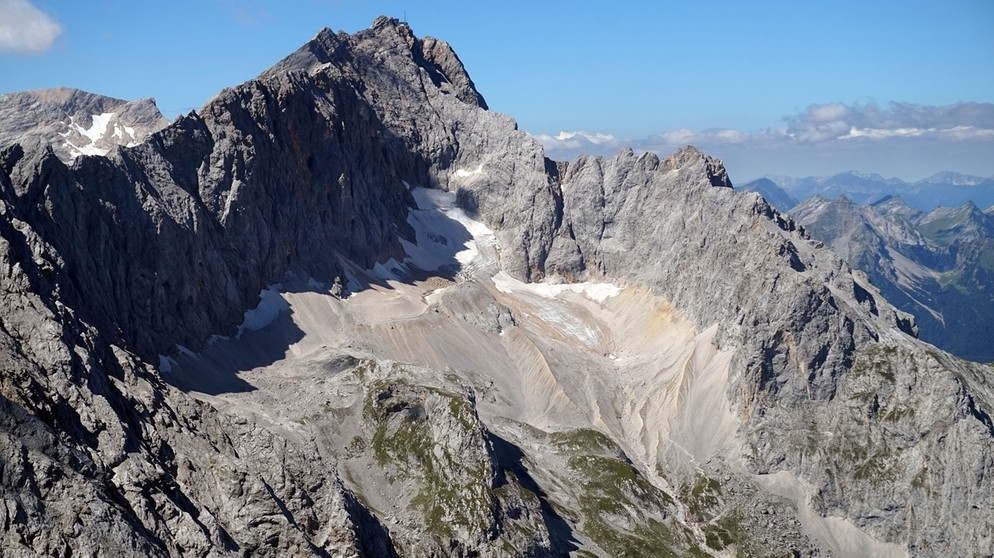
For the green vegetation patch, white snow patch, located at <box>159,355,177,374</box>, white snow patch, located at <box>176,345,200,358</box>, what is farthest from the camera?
white snow patch, located at <box>176,345,200,358</box>

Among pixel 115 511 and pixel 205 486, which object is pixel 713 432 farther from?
pixel 115 511

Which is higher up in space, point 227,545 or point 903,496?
point 227,545

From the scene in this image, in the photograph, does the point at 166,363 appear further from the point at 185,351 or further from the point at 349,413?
the point at 349,413

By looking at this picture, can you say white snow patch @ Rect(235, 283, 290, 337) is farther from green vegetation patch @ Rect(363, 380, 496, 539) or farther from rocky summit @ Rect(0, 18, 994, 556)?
green vegetation patch @ Rect(363, 380, 496, 539)

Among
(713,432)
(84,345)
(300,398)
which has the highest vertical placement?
(84,345)

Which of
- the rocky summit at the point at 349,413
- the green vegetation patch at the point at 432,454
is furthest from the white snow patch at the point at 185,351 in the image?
the green vegetation patch at the point at 432,454

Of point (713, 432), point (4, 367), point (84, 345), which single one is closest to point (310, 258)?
point (713, 432)

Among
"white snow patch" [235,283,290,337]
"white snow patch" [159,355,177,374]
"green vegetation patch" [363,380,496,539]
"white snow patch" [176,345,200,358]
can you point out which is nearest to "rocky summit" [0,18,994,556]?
"green vegetation patch" [363,380,496,539]

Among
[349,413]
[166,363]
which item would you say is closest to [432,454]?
[349,413]
